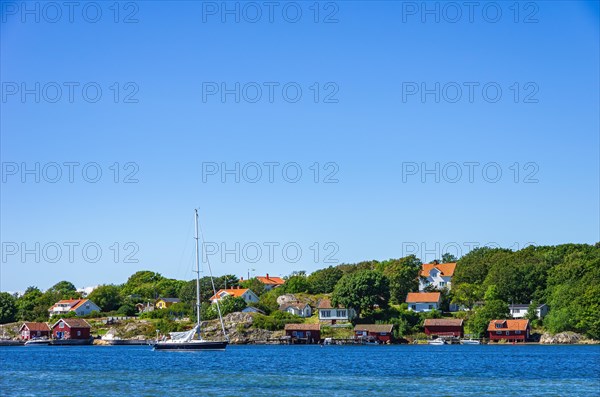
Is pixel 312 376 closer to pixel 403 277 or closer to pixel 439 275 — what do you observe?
pixel 403 277

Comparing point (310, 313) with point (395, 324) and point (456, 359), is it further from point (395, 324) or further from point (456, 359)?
point (456, 359)

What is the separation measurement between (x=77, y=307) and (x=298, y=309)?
44.5 metres

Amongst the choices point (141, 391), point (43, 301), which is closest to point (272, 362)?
point (141, 391)

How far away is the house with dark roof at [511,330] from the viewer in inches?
4299

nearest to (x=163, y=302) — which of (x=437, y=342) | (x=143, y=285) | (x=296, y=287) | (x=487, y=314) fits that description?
(x=143, y=285)

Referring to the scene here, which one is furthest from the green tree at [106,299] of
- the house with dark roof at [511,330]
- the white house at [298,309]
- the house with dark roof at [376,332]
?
the house with dark roof at [511,330]

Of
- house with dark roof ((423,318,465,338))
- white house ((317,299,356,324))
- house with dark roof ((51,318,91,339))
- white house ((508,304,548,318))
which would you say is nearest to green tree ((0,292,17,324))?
house with dark roof ((51,318,91,339))

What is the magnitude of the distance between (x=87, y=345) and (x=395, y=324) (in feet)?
163

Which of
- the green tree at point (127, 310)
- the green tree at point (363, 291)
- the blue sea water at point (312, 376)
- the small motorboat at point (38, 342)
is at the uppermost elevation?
the green tree at point (363, 291)

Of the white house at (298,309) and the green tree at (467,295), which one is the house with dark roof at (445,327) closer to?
the green tree at (467,295)

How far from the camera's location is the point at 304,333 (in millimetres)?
118125

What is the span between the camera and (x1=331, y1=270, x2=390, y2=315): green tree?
118 meters

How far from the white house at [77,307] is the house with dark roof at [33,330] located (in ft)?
48.2

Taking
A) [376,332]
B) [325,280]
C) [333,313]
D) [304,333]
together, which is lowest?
[304,333]
